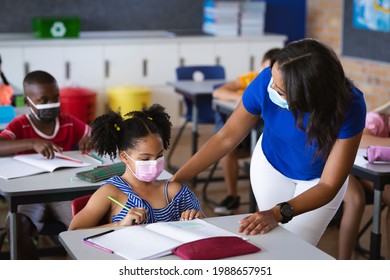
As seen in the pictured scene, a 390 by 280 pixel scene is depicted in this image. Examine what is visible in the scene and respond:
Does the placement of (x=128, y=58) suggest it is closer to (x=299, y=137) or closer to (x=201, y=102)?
(x=201, y=102)

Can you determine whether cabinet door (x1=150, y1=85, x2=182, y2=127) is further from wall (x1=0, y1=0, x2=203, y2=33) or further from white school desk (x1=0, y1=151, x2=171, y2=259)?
white school desk (x1=0, y1=151, x2=171, y2=259)

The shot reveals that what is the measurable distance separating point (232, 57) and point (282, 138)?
463cm

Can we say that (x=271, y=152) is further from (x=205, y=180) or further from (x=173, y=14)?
(x=173, y=14)

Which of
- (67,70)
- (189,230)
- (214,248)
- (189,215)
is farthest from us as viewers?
(67,70)

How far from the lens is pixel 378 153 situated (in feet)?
10.4

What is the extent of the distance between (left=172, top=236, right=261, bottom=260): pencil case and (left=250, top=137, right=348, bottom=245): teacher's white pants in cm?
54

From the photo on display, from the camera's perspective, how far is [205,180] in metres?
5.39

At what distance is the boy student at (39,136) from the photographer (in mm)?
3123

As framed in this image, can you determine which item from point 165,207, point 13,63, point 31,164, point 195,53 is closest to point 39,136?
point 31,164

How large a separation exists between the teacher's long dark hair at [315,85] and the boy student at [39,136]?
4.27 feet

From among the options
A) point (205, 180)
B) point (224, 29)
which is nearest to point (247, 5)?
point (224, 29)

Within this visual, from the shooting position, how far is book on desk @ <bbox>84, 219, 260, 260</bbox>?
196cm

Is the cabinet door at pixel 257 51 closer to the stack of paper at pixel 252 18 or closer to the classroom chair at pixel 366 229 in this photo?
the stack of paper at pixel 252 18

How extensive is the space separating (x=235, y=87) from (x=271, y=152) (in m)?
2.25
